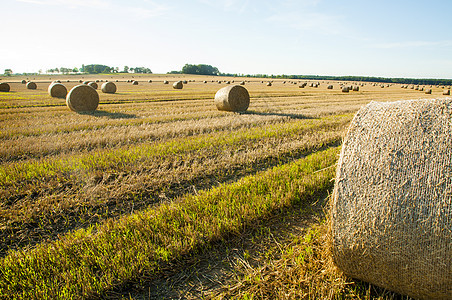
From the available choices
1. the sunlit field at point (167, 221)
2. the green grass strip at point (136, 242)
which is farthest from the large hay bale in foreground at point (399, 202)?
the green grass strip at point (136, 242)

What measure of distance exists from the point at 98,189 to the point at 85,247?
1.76 metres

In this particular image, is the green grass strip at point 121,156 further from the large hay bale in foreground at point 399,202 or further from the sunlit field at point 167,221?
the large hay bale in foreground at point 399,202

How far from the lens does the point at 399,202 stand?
2316 mm

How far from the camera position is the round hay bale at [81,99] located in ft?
49.0

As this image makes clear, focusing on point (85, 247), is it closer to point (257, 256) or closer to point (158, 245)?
point (158, 245)

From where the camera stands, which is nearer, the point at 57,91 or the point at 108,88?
the point at 57,91

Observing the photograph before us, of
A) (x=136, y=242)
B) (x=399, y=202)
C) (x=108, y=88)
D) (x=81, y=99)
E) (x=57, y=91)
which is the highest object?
(x=108, y=88)

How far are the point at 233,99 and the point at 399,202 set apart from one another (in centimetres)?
1266

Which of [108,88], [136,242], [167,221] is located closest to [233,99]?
[167,221]

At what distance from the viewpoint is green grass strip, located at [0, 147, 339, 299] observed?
8.96 ft

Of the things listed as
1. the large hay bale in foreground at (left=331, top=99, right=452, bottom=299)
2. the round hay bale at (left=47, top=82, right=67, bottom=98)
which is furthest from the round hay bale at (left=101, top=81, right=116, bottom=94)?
the large hay bale in foreground at (left=331, top=99, right=452, bottom=299)

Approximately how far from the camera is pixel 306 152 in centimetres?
736

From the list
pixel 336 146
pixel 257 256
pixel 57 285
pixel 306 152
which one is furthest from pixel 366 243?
pixel 336 146

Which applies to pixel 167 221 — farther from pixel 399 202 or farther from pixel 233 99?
pixel 233 99
